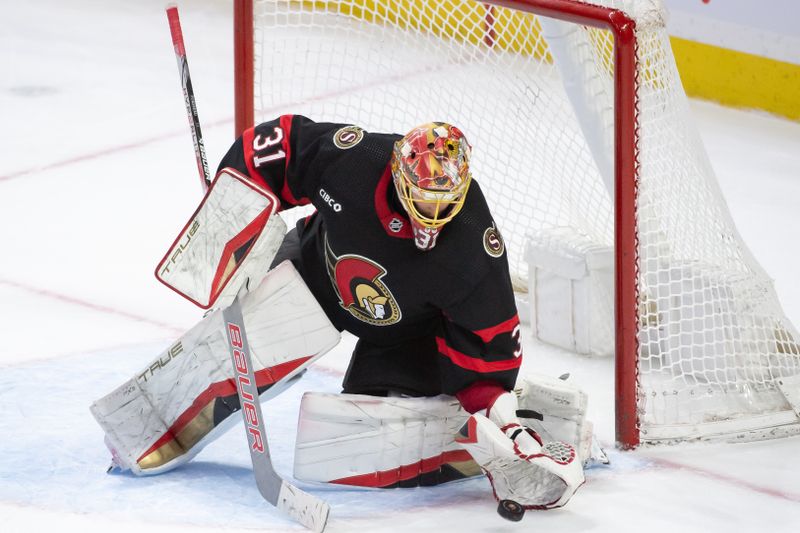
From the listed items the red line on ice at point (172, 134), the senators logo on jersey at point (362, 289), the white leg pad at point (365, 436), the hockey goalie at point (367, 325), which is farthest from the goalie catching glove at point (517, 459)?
A: the red line on ice at point (172, 134)

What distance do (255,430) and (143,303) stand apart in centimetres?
136

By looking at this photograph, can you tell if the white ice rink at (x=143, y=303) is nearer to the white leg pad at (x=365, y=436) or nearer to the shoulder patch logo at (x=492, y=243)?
the white leg pad at (x=365, y=436)

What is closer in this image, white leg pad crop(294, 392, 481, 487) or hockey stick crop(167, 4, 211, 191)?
white leg pad crop(294, 392, 481, 487)

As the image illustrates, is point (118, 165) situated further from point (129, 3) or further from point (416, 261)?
point (416, 261)

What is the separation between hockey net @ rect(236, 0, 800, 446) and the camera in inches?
122

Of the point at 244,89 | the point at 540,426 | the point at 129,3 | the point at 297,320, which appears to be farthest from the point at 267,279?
the point at 129,3

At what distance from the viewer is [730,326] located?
3.40 metres

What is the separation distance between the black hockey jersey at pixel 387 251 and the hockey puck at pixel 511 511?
0.83 ft

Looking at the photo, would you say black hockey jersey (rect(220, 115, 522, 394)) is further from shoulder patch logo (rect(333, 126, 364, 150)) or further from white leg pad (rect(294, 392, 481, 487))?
white leg pad (rect(294, 392, 481, 487))

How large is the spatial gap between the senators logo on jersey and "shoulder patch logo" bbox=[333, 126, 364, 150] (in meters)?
0.21

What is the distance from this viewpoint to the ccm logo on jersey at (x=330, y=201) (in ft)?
9.30

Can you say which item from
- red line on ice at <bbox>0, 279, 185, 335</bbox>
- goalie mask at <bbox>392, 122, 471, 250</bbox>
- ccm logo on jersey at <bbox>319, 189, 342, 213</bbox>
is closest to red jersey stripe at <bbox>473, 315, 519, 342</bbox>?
goalie mask at <bbox>392, 122, 471, 250</bbox>

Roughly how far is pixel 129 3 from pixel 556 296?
4.20 m

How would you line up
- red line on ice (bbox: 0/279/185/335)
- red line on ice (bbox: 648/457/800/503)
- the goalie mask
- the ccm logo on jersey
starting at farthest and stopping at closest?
red line on ice (bbox: 0/279/185/335), red line on ice (bbox: 648/457/800/503), the ccm logo on jersey, the goalie mask
